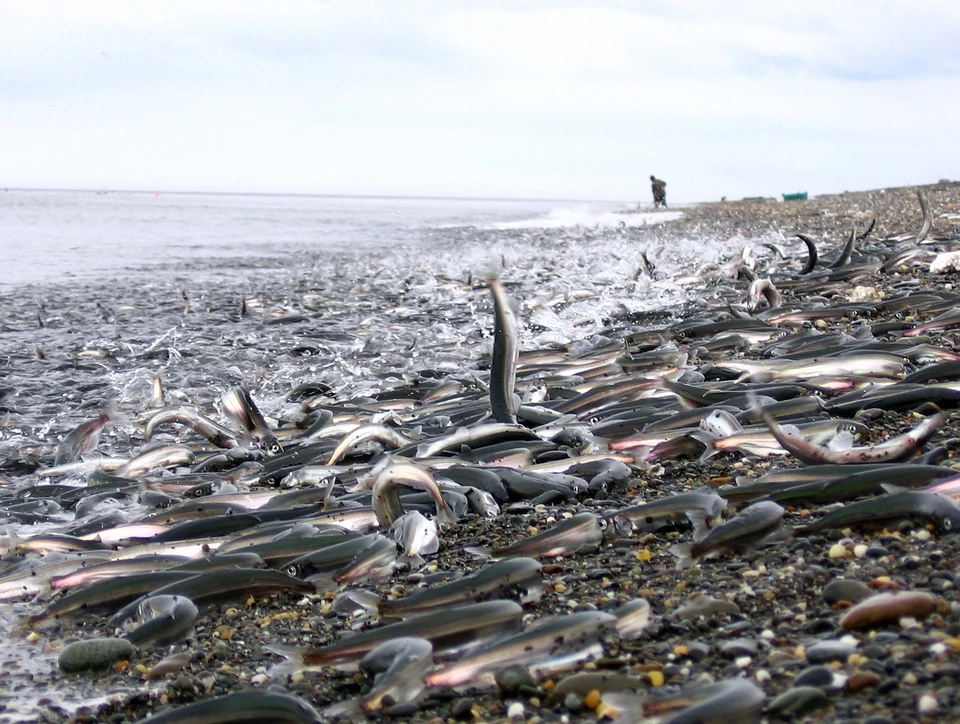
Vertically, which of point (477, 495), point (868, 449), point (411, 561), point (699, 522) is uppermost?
point (868, 449)

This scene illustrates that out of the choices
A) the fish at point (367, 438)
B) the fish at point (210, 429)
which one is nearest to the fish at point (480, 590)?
the fish at point (367, 438)

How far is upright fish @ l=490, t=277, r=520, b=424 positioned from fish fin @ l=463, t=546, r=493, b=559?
160cm

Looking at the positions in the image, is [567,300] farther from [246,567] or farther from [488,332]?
[246,567]

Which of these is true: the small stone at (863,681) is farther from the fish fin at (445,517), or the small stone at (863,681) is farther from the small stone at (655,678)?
the fish fin at (445,517)

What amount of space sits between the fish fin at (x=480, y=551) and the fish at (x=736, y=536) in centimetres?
80

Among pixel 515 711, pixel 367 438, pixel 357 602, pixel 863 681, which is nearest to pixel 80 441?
pixel 367 438

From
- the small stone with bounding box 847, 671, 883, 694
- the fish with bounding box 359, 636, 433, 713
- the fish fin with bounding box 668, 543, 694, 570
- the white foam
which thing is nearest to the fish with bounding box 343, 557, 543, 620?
the fish with bounding box 359, 636, 433, 713

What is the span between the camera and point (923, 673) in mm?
2119

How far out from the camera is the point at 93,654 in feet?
10.4

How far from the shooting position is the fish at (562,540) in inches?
140

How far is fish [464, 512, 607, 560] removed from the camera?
11.7ft

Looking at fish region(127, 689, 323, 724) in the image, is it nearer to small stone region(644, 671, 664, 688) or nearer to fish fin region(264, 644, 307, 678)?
fish fin region(264, 644, 307, 678)

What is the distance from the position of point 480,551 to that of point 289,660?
3.51 feet

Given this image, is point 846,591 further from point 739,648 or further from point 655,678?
point 655,678
